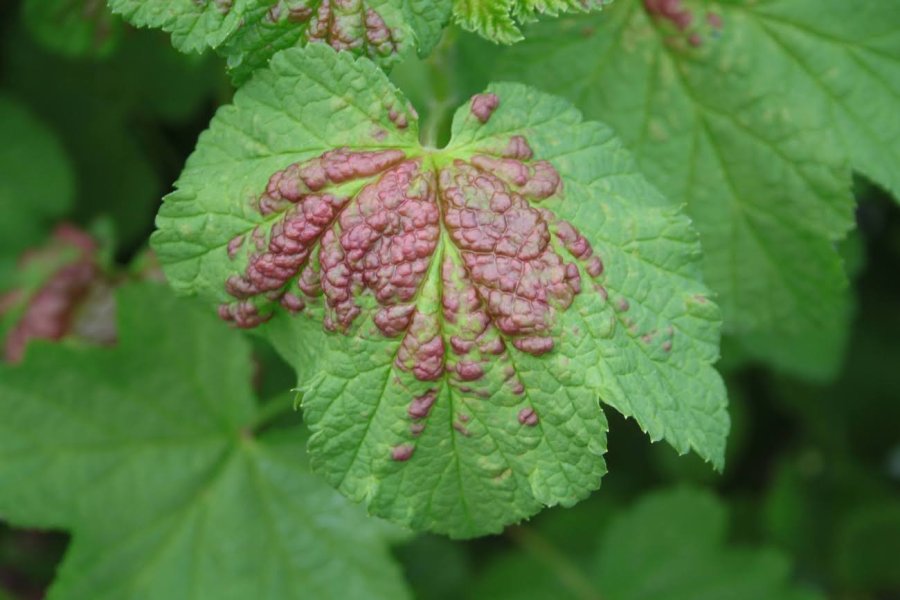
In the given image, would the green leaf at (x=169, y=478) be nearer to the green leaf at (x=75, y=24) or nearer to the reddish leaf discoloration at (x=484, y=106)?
the green leaf at (x=75, y=24)

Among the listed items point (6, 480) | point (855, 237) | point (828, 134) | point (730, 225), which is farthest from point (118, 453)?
point (855, 237)

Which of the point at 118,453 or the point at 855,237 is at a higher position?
the point at 118,453

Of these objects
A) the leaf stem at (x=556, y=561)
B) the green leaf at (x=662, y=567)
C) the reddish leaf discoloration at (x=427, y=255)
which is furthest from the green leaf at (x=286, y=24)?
the leaf stem at (x=556, y=561)

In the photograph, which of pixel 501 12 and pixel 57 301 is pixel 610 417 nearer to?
pixel 57 301

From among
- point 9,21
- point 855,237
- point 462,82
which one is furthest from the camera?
point 9,21

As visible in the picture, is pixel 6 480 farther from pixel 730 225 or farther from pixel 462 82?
pixel 730 225

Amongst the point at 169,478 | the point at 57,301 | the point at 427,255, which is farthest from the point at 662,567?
the point at 57,301

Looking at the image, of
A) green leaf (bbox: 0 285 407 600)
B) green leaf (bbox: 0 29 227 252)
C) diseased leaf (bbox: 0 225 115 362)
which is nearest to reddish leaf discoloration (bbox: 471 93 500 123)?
green leaf (bbox: 0 285 407 600)

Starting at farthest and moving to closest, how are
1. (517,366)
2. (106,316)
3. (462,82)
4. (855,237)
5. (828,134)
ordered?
(855,237), (106,316), (462,82), (828,134), (517,366)
